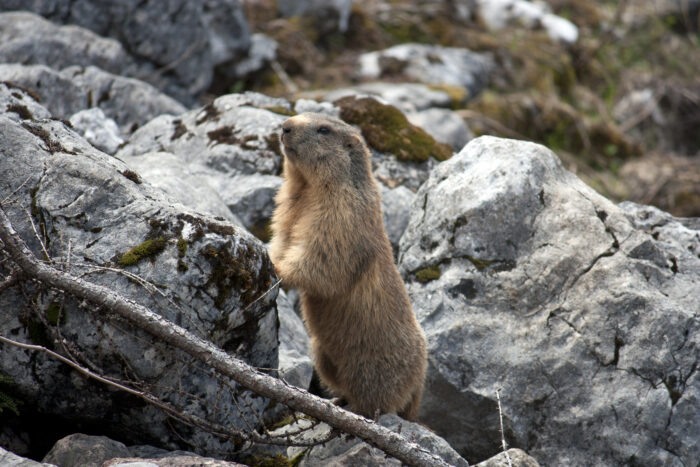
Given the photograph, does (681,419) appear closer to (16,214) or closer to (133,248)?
(133,248)

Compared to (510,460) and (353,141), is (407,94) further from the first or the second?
(510,460)

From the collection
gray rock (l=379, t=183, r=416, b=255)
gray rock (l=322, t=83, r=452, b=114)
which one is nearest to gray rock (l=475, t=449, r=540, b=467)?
gray rock (l=379, t=183, r=416, b=255)

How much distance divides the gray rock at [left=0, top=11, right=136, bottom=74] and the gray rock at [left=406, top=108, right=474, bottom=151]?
17.2 feet

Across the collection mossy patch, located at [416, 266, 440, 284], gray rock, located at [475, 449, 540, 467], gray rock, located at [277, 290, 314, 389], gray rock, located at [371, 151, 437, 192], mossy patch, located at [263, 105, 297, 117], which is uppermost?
mossy patch, located at [263, 105, 297, 117]

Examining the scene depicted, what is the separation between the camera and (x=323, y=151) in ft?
20.7

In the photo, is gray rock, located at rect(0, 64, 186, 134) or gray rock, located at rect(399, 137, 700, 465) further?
gray rock, located at rect(0, 64, 186, 134)

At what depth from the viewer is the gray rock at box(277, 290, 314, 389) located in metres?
6.12

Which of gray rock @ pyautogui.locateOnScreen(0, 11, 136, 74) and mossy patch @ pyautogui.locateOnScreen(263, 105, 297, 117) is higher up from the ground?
gray rock @ pyautogui.locateOnScreen(0, 11, 136, 74)

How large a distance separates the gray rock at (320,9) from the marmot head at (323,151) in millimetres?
9678

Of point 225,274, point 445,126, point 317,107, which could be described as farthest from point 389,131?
point 225,274

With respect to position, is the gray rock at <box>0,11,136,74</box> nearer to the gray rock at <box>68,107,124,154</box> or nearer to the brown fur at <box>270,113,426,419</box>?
the gray rock at <box>68,107,124,154</box>

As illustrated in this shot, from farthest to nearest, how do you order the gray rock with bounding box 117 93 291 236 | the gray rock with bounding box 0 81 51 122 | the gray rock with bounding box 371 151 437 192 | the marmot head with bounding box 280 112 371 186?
1. the gray rock with bounding box 371 151 437 192
2. the gray rock with bounding box 117 93 291 236
3. the marmot head with bounding box 280 112 371 186
4. the gray rock with bounding box 0 81 51 122

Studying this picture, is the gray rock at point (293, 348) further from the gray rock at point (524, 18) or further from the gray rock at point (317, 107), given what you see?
the gray rock at point (524, 18)

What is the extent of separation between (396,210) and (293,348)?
8.48 ft
